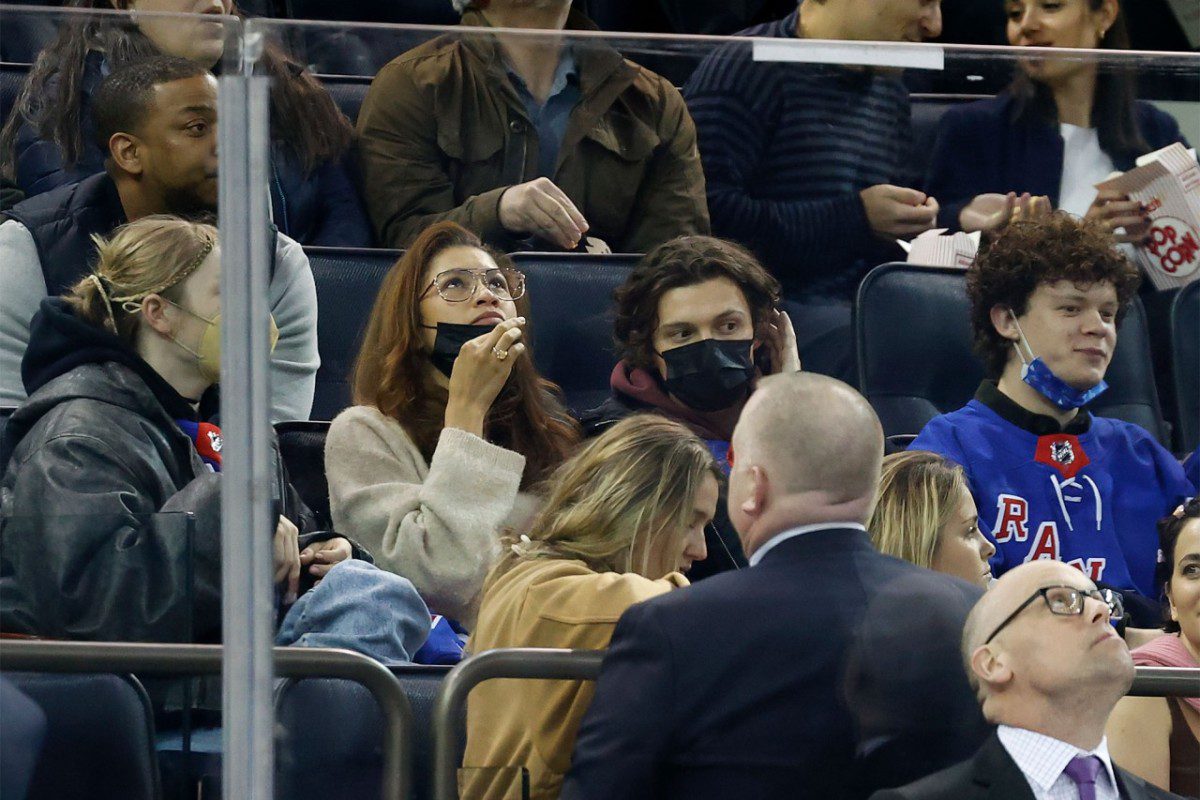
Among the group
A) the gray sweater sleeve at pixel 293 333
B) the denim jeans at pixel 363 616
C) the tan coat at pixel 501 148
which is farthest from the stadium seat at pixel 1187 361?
the gray sweater sleeve at pixel 293 333

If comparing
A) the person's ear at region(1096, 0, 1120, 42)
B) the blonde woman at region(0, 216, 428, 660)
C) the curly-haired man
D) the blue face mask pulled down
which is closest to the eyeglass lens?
the blonde woman at region(0, 216, 428, 660)

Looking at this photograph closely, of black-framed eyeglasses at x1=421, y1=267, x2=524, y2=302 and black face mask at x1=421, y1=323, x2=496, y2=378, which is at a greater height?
black-framed eyeglasses at x1=421, y1=267, x2=524, y2=302

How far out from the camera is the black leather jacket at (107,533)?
2207 mm

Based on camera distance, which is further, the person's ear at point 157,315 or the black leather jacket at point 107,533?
the person's ear at point 157,315

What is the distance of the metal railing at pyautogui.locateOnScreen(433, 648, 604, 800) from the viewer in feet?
7.23

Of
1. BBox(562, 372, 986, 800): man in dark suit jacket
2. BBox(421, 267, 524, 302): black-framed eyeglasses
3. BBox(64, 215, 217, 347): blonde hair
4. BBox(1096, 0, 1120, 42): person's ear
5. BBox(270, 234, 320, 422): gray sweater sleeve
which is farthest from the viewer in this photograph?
BBox(1096, 0, 1120, 42): person's ear

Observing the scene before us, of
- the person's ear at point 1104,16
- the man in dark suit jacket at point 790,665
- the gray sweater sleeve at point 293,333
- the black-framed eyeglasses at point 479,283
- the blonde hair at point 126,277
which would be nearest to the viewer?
the man in dark suit jacket at point 790,665

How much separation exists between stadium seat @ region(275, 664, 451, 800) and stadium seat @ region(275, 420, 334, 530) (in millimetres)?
230

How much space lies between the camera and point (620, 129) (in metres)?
2.52

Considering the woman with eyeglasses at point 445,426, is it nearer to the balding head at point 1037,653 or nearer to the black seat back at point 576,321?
the black seat back at point 576,321

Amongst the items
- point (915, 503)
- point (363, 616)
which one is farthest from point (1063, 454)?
point (363, 616)

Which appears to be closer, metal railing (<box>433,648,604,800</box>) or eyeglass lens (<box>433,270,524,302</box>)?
metal railing (<box>433,648,604,800</box>)

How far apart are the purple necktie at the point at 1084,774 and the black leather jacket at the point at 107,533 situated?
0.93 meters

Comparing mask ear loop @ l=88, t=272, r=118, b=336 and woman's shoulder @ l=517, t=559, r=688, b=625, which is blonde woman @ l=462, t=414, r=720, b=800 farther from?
mask ear loop @ l=88, t=272, r=118, b=336
